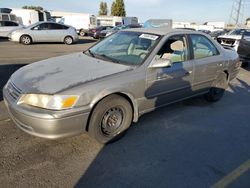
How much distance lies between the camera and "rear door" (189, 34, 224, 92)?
14.2 feet

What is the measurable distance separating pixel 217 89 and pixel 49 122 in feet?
12.7

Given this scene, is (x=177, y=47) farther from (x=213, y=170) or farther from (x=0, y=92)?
(x=0, y=92)

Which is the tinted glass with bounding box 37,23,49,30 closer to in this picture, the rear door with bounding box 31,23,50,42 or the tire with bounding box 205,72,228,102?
the rear door with bounding box 31,23,50,42

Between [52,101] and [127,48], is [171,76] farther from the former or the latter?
[52,101]

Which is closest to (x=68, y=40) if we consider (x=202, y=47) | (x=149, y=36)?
(x=202, y=47)

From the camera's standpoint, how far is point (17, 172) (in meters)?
2.68

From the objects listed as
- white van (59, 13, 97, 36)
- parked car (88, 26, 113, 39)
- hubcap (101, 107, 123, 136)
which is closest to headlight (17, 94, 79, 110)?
hubcap (101, 107, 123, 136)

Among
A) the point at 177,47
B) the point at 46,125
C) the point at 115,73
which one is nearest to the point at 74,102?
the point at 46,125

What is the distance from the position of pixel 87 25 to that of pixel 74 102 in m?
24.8

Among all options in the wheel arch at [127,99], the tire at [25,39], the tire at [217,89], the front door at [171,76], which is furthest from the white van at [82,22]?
the wheel arch at [127,99]

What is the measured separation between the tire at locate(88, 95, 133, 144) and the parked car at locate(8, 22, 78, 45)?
523 inches

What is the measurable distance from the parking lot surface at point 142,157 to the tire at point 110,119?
0.15 meters

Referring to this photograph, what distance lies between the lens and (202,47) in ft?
14.9

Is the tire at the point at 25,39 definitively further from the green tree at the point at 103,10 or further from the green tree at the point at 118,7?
the green tree at the point at 103,10
